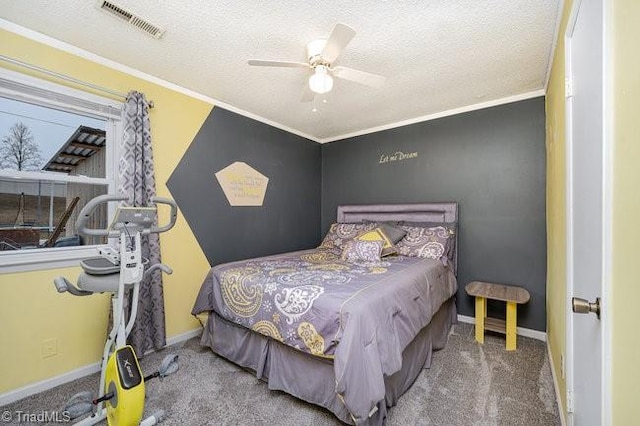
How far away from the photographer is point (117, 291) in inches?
60.6

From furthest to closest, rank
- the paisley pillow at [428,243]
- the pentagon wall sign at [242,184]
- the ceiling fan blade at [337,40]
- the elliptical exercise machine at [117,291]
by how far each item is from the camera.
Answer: the pentagon wall sign at [242,184], the paisley pillow at [428,243], the ceiling fan blade at [337,40], the elliptical exercise machine at [117,291]

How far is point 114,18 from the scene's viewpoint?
186 cm

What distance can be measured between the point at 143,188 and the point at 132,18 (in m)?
1.27

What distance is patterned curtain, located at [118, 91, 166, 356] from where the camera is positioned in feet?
7.56

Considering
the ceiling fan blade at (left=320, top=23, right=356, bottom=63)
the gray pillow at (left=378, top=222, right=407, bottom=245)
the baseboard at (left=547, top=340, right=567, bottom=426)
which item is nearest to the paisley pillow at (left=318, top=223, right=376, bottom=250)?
the gray pillow at (left=378, top=222, right=407, bottom=245)

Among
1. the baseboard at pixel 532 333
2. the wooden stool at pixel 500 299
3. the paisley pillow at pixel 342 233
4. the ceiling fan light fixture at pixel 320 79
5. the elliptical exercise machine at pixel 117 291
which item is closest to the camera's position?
the elliptical exercise machine at pixel 117 291

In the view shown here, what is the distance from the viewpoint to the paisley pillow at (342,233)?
143 inches

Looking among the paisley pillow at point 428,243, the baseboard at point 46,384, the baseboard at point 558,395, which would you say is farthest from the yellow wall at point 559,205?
the baseboard at point 46,384

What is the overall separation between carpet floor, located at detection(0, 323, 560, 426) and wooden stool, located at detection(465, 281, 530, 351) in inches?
8.5

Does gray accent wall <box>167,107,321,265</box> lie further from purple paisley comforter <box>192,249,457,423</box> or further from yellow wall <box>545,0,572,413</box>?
yellow wall <box>545,0,572,413</box>

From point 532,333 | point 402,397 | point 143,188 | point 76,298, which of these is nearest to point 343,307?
point 402,397

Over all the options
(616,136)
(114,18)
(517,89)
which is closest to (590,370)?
(616,136)

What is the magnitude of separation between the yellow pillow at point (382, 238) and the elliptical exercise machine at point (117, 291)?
6.97ft

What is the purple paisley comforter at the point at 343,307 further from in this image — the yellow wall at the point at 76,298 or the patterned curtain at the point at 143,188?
the yellow wall at the point at 76,298
